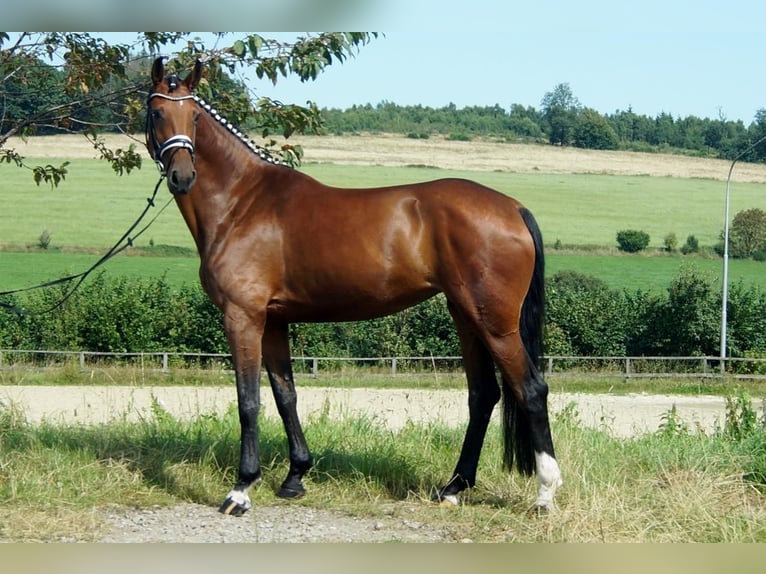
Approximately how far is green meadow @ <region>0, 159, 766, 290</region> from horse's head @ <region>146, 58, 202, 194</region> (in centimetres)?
2538

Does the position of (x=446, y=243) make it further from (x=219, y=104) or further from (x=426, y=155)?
(x=426, y=155)

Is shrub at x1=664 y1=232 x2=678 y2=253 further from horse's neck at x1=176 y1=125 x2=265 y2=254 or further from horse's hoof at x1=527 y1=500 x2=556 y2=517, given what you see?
horse's neck at x1=176 y1=125 x2=265 y2=254

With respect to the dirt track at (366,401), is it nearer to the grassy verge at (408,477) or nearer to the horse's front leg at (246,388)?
the grassy verge at (408,477)

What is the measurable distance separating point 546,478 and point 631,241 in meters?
37.8

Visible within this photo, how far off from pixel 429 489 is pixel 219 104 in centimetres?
368

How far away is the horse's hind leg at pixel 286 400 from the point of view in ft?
21.4

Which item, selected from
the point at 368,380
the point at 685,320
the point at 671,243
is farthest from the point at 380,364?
the point at 671,243

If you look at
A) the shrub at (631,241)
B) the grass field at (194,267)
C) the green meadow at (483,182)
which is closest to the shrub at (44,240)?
the green meadow at (483,182)

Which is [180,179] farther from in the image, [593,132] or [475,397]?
[593,132]

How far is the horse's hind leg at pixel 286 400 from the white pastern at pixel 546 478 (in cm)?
164

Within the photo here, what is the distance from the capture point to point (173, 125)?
5953 millimetres

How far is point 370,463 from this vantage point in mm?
6922

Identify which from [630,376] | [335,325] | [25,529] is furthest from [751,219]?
[25,529]

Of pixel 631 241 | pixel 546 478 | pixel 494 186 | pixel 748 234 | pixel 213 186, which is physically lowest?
pixel 631 241
